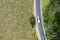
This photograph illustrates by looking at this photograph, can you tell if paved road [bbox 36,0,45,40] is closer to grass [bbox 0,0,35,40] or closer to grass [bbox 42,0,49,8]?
grass [bbox 42,0,49,8]

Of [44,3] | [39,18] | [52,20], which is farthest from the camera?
[44,3]

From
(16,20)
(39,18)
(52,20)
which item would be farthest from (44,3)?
(16,20)

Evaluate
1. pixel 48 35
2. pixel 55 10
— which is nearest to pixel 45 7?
pixel 55 10

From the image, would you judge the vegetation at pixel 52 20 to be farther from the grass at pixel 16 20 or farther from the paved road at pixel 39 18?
the grass at pixel 16 20

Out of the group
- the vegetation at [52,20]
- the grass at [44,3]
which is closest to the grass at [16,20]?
the grass at [44,3]

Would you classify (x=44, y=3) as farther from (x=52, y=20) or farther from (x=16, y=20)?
(x=16, y=20)
